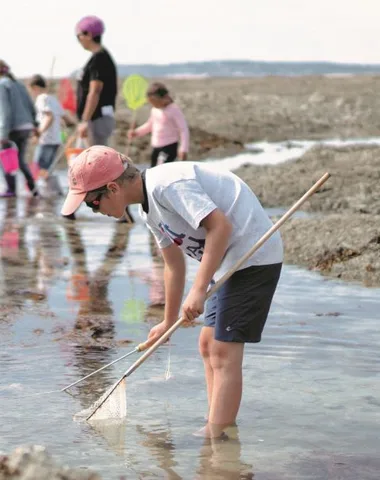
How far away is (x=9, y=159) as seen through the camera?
1414 centimetres

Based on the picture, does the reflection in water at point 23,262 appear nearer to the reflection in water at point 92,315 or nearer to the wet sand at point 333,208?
the reflection in water at point 92,315

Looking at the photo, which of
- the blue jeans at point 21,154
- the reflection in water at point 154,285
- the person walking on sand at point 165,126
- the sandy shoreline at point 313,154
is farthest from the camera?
the blue jeans at point 21,154

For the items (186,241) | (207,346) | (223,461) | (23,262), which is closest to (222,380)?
(207,346)

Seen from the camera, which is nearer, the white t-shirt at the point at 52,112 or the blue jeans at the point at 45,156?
the white t-shirt at the point at 52,112

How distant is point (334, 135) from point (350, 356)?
76.8 feet

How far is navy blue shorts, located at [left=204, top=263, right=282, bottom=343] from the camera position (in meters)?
4.92

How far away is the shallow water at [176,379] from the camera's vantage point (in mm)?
4902

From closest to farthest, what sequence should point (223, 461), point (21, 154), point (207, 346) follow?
point (223, 461), point (207, 346), point (21, 154)

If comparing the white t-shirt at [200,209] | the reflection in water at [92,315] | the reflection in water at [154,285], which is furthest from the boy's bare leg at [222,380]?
the reflection in water at [154,285]

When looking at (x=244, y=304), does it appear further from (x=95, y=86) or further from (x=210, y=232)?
(x=95, y=86)

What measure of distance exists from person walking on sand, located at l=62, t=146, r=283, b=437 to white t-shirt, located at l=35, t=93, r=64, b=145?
32.2 ft

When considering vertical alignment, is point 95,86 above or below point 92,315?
above

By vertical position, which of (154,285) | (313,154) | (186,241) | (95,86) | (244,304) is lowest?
(313,154)

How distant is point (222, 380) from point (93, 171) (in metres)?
1.01
